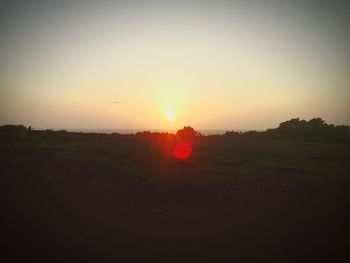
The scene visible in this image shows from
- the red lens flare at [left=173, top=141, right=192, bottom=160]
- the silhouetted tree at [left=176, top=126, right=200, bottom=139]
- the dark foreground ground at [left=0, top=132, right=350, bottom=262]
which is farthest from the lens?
the silhouetted tree at [left=176, top=126, right=200, bottom=139]

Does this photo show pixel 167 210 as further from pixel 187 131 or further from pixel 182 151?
pixel 187 131

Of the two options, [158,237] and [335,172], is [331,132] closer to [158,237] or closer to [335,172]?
[335,172]

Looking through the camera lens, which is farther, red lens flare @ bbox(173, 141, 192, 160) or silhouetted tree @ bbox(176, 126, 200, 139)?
silhouetted tree @ bbox(176, 126, 200, 139)

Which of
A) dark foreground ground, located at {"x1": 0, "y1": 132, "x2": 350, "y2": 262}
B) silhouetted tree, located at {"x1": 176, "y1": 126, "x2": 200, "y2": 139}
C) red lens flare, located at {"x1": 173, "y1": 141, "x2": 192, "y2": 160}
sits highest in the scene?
silhouetted tree, located at {"x1": 176, "y1": 126, "x2": 200, "y2": 139}

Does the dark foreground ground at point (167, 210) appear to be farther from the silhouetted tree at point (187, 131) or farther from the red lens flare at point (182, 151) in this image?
the silhouetted tree at point (187, 131)

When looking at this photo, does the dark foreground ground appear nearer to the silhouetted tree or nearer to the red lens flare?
the red lens flare

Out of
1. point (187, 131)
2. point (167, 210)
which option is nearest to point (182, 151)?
Answer: point (167, 210)

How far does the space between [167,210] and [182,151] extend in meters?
14.8

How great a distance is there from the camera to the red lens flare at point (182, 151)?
26681mm

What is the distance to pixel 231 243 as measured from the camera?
12.4 meters

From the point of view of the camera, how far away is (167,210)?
1488 centimetres

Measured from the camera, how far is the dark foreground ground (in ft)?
38.2

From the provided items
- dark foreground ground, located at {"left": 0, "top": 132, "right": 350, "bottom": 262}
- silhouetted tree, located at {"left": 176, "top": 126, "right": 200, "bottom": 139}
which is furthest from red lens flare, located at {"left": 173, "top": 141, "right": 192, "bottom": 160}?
silhouetted tree, located at {"left": 176, "top": 126, "right": 200, "bottom": 139}

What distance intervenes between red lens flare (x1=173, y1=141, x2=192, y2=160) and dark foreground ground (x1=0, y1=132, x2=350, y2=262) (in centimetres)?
182
